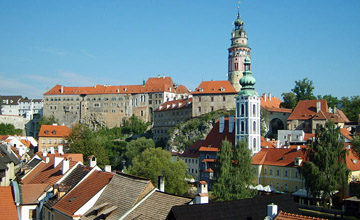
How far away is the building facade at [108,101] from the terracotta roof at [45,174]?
235 feet

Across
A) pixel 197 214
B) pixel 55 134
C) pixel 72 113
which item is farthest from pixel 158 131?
pixel 197 214

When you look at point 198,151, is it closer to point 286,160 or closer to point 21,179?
point 286,160

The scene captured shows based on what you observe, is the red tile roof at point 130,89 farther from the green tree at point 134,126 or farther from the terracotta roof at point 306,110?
the terracotta roof at point 306,110

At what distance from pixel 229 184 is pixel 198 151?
24.5 meters

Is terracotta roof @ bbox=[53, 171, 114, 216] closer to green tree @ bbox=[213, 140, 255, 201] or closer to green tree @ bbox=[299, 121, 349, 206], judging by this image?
green tree @ bbox=[213, 140, 255, 201]

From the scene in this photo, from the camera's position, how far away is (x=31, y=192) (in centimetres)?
2303

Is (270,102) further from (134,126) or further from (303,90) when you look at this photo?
(134,126)

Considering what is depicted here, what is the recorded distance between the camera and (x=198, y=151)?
61.2m

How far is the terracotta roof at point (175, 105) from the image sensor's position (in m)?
88.4

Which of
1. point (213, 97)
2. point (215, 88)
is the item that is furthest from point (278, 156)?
point (215, 88)

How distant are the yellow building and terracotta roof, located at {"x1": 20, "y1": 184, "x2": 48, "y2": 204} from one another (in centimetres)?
2766

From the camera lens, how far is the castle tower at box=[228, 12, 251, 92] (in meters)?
89.6

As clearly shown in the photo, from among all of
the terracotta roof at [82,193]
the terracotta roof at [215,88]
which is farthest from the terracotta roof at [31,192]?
the terracotta roof at [215,88]

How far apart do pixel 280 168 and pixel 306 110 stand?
2698cm
